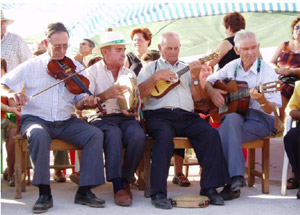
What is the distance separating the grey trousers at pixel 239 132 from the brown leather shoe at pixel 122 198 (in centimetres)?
94

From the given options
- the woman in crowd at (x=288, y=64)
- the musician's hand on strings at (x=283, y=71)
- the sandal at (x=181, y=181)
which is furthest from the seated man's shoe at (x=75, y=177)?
the musician's hand on strings at (x=283, y=71)

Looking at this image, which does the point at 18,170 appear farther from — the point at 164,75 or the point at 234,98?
the point at 234,98

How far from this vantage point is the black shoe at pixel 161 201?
4.35 m

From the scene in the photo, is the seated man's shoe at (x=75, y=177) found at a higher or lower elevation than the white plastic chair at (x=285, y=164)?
lower

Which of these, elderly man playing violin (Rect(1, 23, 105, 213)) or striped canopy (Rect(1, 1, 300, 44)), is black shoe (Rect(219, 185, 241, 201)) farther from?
striped canopy (Rect(1, 1, 300, 44))

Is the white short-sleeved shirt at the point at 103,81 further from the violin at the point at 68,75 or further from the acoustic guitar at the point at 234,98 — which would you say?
the acoustic guitar at the point at 234,98

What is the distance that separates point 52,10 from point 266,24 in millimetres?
4502

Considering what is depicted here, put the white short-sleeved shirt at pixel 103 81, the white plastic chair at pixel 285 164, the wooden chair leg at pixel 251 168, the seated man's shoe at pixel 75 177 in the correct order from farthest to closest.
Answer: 1. the wooden chair leg at pixel 251 168
2. the seated man's shoe at pixel 75 177
3. the white short-sleeved shirt at pixel 103 81
4. the white plastic chair at pixel 285 164

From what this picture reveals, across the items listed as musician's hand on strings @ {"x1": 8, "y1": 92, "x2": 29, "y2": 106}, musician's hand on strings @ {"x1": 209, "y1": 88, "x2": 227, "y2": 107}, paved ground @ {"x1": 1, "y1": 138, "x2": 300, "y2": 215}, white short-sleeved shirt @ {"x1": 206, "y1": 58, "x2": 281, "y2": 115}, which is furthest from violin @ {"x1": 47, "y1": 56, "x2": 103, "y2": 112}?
white short-sleeved shirt @ {"x1": 206, "y1": 58, "x2": 281, "y2": 115}

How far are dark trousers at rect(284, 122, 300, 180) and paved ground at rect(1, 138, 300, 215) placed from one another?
0.95ft

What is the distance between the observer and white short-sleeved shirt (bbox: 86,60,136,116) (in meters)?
4.98

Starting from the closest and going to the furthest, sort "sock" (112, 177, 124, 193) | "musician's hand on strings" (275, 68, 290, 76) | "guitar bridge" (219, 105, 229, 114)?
1. "sock" (112, 177, 124, 193)
2. "guitar bridge" (219, 105, 229, 114)
3. "musician's hand on strings" (275, 68, 290, 76)

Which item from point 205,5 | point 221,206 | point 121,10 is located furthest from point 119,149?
point 121,10

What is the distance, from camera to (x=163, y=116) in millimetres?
4984
